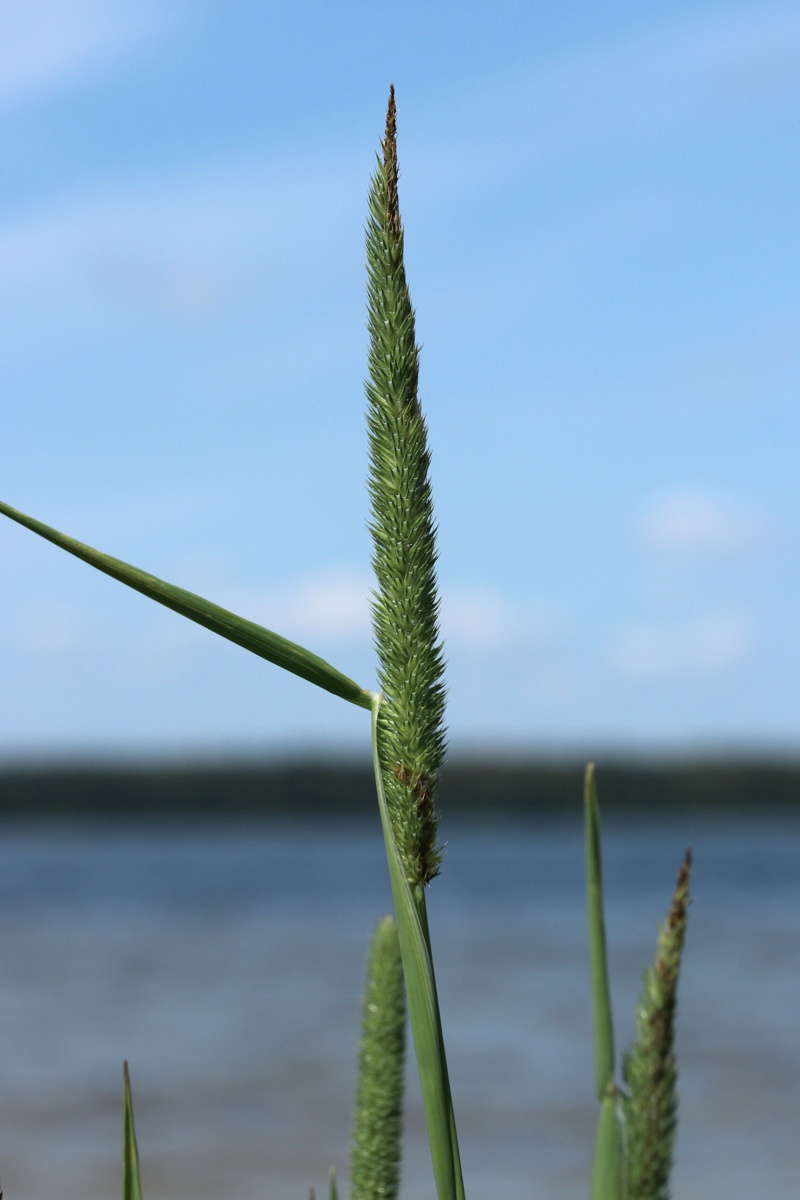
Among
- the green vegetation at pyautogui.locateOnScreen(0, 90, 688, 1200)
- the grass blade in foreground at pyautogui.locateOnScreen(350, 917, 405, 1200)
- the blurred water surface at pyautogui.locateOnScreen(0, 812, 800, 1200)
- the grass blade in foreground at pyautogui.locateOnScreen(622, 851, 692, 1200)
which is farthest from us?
the blurred water surface at pyautogui.locateOnScreen(0, 812, 800, 1200)

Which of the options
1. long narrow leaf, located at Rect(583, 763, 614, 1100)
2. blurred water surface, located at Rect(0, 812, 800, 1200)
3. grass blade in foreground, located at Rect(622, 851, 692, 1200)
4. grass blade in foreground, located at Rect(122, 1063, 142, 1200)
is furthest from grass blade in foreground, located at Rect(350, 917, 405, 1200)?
blurred water surface, located at Rect(0, 812, 800, 1200)

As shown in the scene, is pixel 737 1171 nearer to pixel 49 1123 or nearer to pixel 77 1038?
pixel 49 1123

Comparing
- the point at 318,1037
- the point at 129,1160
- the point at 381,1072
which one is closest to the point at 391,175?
the point at 129,1160

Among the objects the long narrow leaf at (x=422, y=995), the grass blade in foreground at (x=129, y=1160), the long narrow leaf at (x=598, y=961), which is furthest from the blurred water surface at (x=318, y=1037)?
the long narrow leaf at (x=598, y=961)

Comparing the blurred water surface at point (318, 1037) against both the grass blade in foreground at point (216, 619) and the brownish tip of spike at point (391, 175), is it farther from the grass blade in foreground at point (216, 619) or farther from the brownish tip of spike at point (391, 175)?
the brownish tip of spike at point (391, 175)

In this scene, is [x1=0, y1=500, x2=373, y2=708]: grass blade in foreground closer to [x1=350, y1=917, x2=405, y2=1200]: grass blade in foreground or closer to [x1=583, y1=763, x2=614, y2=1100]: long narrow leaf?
[x1=583, y1=763, x2=614, y2=1100]: long narrow leaf

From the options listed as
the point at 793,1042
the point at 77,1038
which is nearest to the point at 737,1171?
the point at 793,1042
